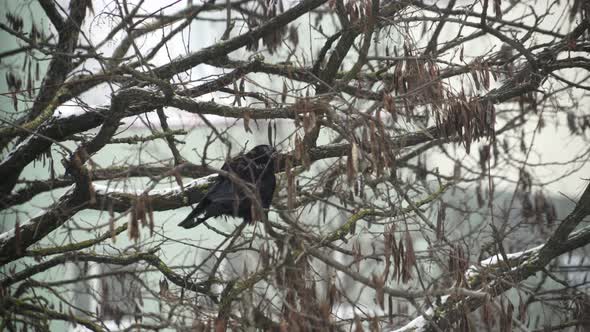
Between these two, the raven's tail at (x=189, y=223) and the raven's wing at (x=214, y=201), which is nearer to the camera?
the raven's wing at (x=214, y=201)

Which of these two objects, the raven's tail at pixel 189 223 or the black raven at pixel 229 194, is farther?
the raven's tail at pixel 189 223

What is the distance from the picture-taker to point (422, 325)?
14.3ft

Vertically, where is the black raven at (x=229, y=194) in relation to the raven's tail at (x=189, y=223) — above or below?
above

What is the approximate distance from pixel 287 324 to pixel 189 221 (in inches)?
63.8

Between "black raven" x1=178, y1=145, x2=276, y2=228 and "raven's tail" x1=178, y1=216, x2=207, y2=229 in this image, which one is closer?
"black raven" x1=178, y1=145, x2=276, y2=228

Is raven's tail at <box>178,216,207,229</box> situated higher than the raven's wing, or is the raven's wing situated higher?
the raven's wing

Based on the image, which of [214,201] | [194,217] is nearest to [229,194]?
[214,201]

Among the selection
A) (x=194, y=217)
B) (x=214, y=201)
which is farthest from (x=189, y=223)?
(x=214, y=201)

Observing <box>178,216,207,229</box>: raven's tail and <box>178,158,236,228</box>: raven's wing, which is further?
<box>178,216,207,229</box>: raven's tail

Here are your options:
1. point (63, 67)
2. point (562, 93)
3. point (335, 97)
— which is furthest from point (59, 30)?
point (562, 93)

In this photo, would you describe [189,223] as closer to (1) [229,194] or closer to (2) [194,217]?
(2) [194,217]

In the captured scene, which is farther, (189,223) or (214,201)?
(189,223)

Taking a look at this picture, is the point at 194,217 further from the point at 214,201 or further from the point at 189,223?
the point at 214,201

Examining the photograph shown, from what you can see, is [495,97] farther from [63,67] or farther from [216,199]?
[63,67]
